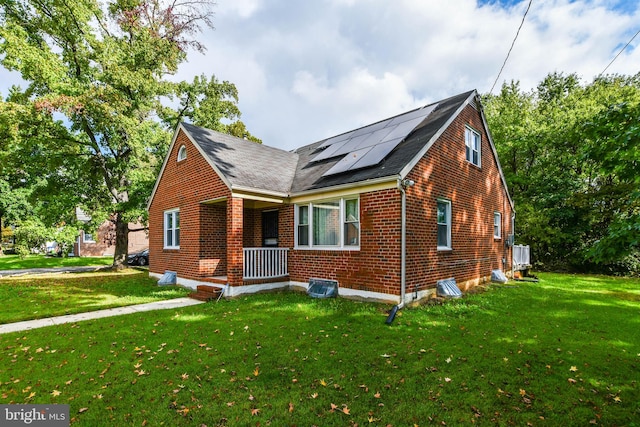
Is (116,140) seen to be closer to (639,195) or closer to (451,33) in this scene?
(451,33)

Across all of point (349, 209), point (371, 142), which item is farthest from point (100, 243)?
point (349, 209)

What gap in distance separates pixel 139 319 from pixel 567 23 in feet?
39.7

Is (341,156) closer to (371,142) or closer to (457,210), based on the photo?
(371,142)

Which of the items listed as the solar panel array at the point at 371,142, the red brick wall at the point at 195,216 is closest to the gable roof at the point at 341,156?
the solar panel array at the point at 371,142

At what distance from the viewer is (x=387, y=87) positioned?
16156 mm

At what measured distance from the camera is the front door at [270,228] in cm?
1200

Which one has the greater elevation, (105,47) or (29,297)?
(105,47)

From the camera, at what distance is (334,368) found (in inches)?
176

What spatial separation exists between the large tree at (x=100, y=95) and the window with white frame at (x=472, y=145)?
1445cm

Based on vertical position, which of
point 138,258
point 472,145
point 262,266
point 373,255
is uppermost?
point 472,145

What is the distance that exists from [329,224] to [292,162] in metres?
5.23

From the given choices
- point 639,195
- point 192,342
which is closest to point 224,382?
point 192,342

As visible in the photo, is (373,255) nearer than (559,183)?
Yes

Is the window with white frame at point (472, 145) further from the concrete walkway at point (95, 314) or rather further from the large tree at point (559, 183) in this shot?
the concrete walkway at point (95, 314)
